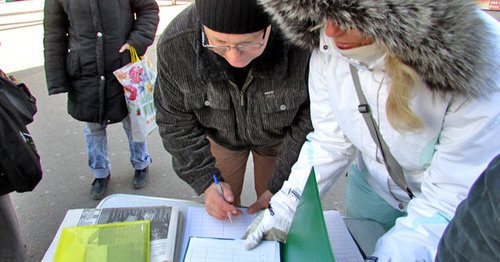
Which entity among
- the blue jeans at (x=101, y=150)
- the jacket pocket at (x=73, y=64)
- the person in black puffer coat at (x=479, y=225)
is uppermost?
the person in black puffer coat at (x=479, y=225)

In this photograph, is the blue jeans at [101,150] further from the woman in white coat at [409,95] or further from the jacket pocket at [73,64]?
the woman in white coat at [409,95]

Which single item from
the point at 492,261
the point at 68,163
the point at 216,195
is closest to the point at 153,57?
the point at 68,163

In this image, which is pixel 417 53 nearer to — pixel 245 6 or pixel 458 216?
pixel 458 216

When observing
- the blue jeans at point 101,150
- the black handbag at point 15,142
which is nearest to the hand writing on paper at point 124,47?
the blue jeans at point 101,150

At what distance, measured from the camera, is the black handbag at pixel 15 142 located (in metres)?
1.33

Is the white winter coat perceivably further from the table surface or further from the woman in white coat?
the table surface

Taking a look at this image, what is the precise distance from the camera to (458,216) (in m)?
0.55

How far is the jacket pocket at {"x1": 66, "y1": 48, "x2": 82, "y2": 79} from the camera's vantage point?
2.01 m

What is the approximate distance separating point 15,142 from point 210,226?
2.69 ft

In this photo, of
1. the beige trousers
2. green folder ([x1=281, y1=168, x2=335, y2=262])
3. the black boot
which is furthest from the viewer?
the black boot

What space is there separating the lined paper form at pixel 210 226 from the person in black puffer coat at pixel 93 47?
1.19 metres

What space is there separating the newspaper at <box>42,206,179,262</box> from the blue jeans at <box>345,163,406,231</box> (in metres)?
0.67

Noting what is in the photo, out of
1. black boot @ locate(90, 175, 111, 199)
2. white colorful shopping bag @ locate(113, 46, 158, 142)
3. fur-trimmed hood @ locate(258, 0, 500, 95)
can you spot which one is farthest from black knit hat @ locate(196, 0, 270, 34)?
black boot @ locate(90, 175, 111, 199)

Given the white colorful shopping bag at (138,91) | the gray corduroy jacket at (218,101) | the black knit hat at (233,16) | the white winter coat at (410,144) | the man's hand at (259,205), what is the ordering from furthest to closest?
the white colorful shopping bag at (138,91)
the man's hand at (259,205)
the gray corduroy jacket at (218,101)
the black knit hat at (233,16)
the white winter coat at (410,144)
